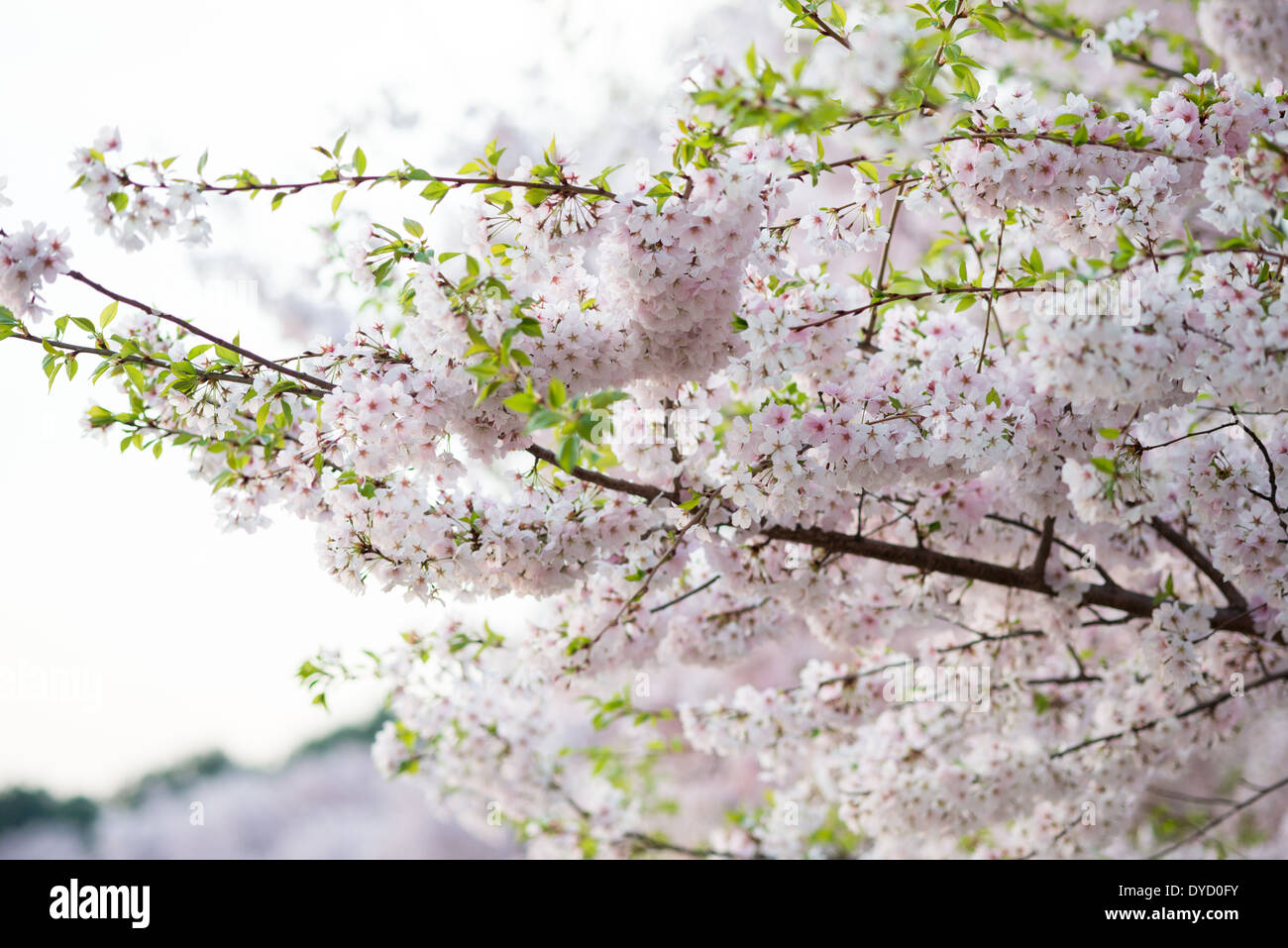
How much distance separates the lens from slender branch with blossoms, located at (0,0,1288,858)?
1.95 metres

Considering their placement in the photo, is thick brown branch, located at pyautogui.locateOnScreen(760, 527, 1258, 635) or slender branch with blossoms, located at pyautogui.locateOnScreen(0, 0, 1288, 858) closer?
slender branch with blossoms, located at pyautogui.locateOnScreen(0, 0, 1288, 858)

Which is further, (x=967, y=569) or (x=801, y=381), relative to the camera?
(x=967, y=569)

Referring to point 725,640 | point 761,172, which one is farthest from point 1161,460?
point 725,640

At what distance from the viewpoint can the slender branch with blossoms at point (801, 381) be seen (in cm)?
195

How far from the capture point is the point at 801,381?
266 centimetres

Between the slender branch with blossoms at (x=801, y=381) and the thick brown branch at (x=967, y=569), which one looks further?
the thick brown branch at (x=967, y=569)

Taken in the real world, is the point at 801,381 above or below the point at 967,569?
above

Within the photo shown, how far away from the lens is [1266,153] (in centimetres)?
182

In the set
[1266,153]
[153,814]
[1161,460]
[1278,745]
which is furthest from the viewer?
[153,814]
